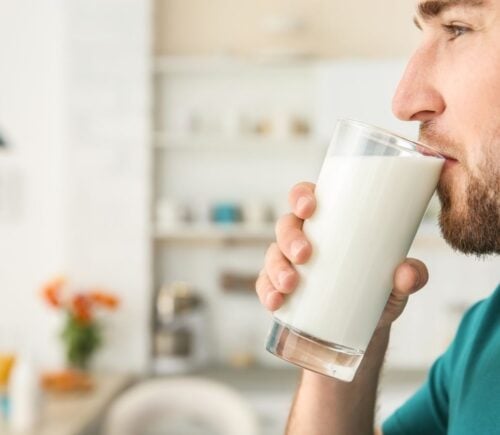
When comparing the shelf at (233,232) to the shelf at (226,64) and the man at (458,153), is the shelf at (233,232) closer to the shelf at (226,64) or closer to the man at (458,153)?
the shelf at (226,64)

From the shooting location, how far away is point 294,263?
806 millimetres

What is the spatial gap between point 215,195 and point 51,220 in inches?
Result: 32.5

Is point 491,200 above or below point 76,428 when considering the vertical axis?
above

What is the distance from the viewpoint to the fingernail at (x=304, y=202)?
2.63 ft

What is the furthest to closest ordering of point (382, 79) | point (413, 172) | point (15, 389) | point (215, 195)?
point (215, 195)
point (382, 79)
point (15, 389)
point (413, 172)

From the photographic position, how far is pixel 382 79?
3434 mm

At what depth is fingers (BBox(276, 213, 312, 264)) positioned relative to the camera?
0.79 metres

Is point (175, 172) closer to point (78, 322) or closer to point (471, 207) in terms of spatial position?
Result: point (78, 322)

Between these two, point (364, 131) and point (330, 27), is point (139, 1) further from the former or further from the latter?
point (364, 131)

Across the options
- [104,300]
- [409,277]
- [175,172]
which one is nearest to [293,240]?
[409,277]

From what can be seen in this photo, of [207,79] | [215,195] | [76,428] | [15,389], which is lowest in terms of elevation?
[76,428]

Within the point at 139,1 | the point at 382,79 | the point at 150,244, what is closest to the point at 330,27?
the point at 382,79

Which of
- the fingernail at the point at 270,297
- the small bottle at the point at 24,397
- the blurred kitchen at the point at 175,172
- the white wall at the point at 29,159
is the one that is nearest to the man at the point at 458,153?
the fingernail at the point at 270,297

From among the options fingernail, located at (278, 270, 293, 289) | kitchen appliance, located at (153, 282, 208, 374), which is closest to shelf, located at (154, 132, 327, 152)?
kitchen appliance, located at (153, 282, 208, 374)
